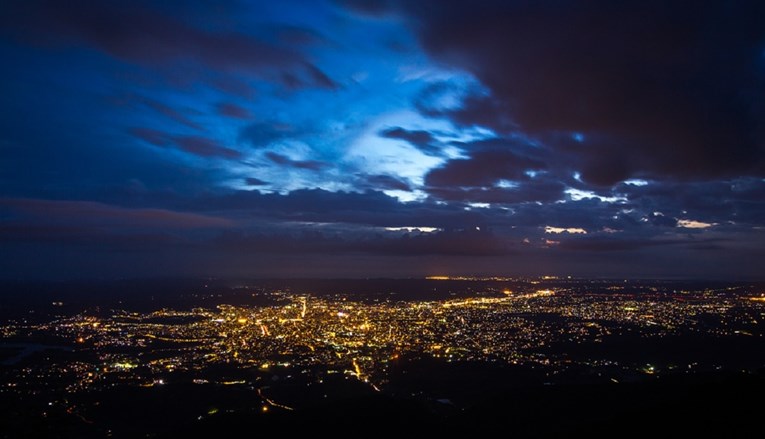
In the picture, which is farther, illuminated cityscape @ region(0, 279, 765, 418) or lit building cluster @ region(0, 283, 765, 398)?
lit building cluster @ region(0, 283, 765, 398)

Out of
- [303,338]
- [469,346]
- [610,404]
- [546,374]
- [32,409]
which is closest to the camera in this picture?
[610,404]

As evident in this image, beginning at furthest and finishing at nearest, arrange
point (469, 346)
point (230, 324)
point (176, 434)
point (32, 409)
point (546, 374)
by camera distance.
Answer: point (230, 324) < point (469, 346) < point (546, 374) < point (32, 409) < point (176, 434)

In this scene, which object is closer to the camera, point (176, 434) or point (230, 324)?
point (176, 434)

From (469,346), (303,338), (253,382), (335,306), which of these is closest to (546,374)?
(469,346)

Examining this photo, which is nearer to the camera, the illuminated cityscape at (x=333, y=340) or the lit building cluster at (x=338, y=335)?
the illuminated cityscape at (x=333, y=340)

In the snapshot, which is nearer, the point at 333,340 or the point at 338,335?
the point at 333,340

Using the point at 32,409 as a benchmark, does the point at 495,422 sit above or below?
above

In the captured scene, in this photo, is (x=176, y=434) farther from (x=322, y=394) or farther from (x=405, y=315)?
(x=405, y=315)

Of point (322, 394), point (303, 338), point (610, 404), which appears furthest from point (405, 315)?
point (610, 404)

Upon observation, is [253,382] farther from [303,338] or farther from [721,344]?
[721,344]
